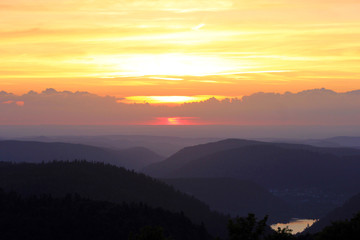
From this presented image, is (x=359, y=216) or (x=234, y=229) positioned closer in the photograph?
(x=234, y=229)

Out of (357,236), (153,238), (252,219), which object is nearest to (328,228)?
(357,236)

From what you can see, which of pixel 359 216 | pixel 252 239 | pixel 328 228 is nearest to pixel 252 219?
pixel 252 239

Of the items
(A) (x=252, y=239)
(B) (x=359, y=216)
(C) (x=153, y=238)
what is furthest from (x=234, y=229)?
(B) (x=359, y=216)

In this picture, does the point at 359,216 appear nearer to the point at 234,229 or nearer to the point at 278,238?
the point at 278,238

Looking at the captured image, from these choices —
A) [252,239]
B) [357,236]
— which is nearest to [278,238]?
[252,239]

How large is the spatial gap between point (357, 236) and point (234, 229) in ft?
63.7

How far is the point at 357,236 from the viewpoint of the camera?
91.6m

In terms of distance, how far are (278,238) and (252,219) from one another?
18.8 feet

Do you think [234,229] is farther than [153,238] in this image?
No

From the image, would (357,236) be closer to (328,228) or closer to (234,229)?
(328,228)

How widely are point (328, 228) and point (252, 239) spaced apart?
1341cm

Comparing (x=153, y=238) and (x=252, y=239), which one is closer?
(x=252, y=239)

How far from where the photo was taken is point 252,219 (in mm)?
91375

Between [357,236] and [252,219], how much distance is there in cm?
1669
